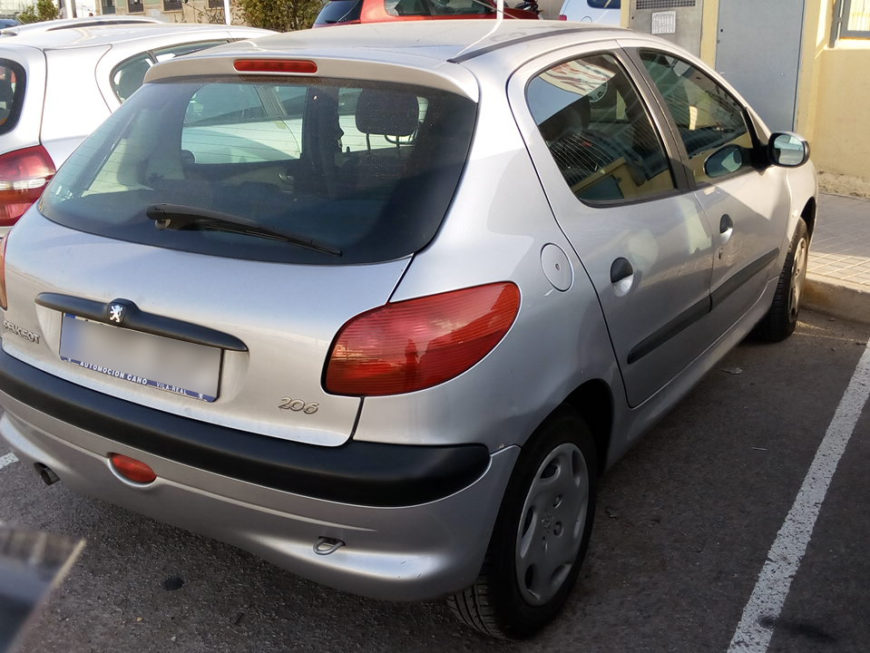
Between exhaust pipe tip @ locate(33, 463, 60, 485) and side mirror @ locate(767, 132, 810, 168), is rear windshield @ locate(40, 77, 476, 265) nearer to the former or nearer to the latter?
exhaust pipe tip @ locate(33, 463, 60, 485)

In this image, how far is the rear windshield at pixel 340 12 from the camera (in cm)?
1226

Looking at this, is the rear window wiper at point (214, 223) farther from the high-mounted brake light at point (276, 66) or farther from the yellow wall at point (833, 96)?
the yellow wall at point (833, 96)

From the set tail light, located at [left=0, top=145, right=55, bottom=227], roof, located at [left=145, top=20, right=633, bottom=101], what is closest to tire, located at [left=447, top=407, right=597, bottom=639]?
roof, located at [left=145, top=20, right=633, bottom=101]

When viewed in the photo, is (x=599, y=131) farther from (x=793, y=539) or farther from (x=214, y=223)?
(x=793, y=539)

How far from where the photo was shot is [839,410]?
4328 millimetres

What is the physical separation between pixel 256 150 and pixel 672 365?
Result: 63.2 inches

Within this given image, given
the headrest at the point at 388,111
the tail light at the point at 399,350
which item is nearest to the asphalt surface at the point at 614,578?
the tail light at the point at 399,350

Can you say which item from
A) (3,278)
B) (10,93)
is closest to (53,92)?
(10,93)

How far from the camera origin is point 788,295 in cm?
491

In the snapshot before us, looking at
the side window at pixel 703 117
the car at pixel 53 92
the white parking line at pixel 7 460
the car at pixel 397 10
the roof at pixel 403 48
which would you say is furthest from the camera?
the car at pixel 397 10

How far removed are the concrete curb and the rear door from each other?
2.32 metres

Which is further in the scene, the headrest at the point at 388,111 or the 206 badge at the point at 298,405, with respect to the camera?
the headrest at the point at 388,111

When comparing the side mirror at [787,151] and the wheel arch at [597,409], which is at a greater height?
the side mirror at [787,151]

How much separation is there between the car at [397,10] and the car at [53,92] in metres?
6.35
